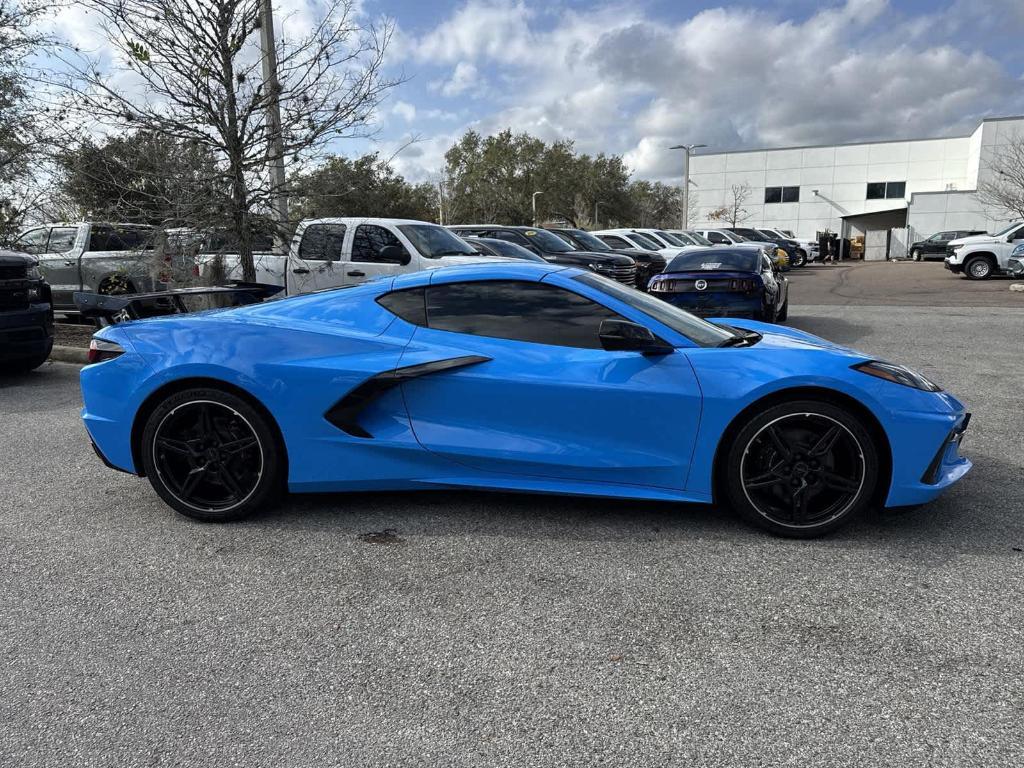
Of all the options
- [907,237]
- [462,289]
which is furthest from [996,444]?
[907,237]

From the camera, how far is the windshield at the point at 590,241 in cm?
1912

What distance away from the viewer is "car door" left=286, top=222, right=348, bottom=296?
9.52 meters

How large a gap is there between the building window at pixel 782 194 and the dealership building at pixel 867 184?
0.08 m

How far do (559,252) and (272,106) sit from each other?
8823 mm

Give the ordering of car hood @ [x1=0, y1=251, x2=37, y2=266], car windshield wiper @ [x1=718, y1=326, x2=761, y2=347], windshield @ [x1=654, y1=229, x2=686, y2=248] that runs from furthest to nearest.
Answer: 1. windshield @ [x1=654, y1=229, x2=686, y2=248]
2. car hood @ [x1=0, y1=251, x2=37, y2=266]
3. car windshield wiper @ [x1=718, y1=326, x2=761, y2=347]

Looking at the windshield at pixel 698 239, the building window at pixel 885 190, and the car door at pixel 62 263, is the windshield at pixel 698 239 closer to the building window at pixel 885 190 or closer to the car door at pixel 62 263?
the car door at pixel 62 263

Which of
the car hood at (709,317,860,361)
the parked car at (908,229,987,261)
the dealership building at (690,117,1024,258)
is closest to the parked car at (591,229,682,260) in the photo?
the car hood at (709,317,860,361)

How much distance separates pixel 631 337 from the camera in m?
3.51

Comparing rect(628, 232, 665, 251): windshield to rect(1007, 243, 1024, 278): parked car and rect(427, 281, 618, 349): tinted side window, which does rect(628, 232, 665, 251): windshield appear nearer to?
rect(1007, 243, 1024, 278): parked car

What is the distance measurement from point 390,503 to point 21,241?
415 inches

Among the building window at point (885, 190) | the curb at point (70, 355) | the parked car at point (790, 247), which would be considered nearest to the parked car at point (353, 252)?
the curb at point (70, 355)

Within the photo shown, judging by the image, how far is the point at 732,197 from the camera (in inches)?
2376

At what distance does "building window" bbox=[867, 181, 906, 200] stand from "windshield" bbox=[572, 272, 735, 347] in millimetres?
59186

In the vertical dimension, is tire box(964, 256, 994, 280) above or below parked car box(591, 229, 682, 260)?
below
